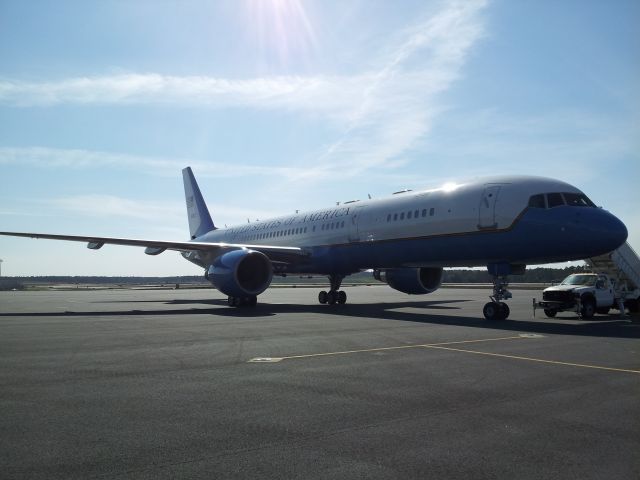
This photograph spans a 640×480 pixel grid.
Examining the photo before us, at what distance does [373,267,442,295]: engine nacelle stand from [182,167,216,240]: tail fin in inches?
740

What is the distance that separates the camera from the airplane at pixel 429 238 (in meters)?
15.2

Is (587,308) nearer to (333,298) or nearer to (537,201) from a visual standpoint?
(537,201)

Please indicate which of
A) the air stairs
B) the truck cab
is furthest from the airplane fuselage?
the air stairs

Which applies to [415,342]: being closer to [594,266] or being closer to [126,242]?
[594,266]

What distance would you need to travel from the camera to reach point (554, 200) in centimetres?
1557

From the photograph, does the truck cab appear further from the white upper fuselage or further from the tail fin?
the tail fin

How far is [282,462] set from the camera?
410 centimetres

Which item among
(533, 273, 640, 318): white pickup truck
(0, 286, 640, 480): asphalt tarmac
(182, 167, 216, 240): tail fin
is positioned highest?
A: (182, 167, 216, 240): tail fin

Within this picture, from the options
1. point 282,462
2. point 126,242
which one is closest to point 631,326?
point 282,462

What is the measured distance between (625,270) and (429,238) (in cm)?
828

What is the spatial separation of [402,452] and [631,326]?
13770 mm

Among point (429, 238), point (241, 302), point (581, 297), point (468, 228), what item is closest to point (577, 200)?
point (468, 228)

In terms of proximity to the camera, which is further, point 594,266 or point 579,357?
point 594,266

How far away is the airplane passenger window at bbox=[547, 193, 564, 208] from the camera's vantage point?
1549 centimetres
